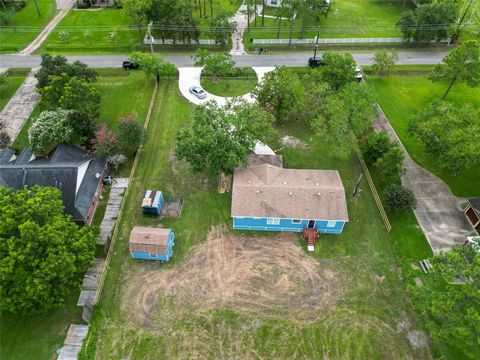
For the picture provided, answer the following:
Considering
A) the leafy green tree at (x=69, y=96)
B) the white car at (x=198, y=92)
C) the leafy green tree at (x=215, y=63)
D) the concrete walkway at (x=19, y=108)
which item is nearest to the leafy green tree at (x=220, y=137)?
the white car at (x=198, y=92)

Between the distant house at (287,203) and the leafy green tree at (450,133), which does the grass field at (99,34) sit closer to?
the distant house at (287,203)

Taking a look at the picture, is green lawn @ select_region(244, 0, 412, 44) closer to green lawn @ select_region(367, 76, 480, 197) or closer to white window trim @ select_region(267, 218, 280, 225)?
green lawn @ select_region(367, 76, 480, 197)

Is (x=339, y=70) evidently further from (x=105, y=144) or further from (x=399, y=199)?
(x=105, y=144)

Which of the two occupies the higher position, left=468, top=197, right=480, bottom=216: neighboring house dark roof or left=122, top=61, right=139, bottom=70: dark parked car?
left=122, top=61, right=139, bottom=70: dark parked car

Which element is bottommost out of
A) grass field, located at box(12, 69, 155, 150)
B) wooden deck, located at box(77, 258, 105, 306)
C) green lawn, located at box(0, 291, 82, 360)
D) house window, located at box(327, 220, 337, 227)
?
green lawn, located at box(0, 291, 82, 360)

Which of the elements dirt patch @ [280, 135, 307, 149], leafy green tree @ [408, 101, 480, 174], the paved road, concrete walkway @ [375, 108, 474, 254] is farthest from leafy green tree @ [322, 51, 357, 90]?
concrete walkway @ [375, 108, 474, 254]

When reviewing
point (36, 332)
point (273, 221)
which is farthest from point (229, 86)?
point (36, 332)

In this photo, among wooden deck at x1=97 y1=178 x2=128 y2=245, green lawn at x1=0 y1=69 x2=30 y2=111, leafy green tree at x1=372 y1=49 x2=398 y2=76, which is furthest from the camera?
leafy green tree at x1=372 y1=49 x2=398 y2=76
